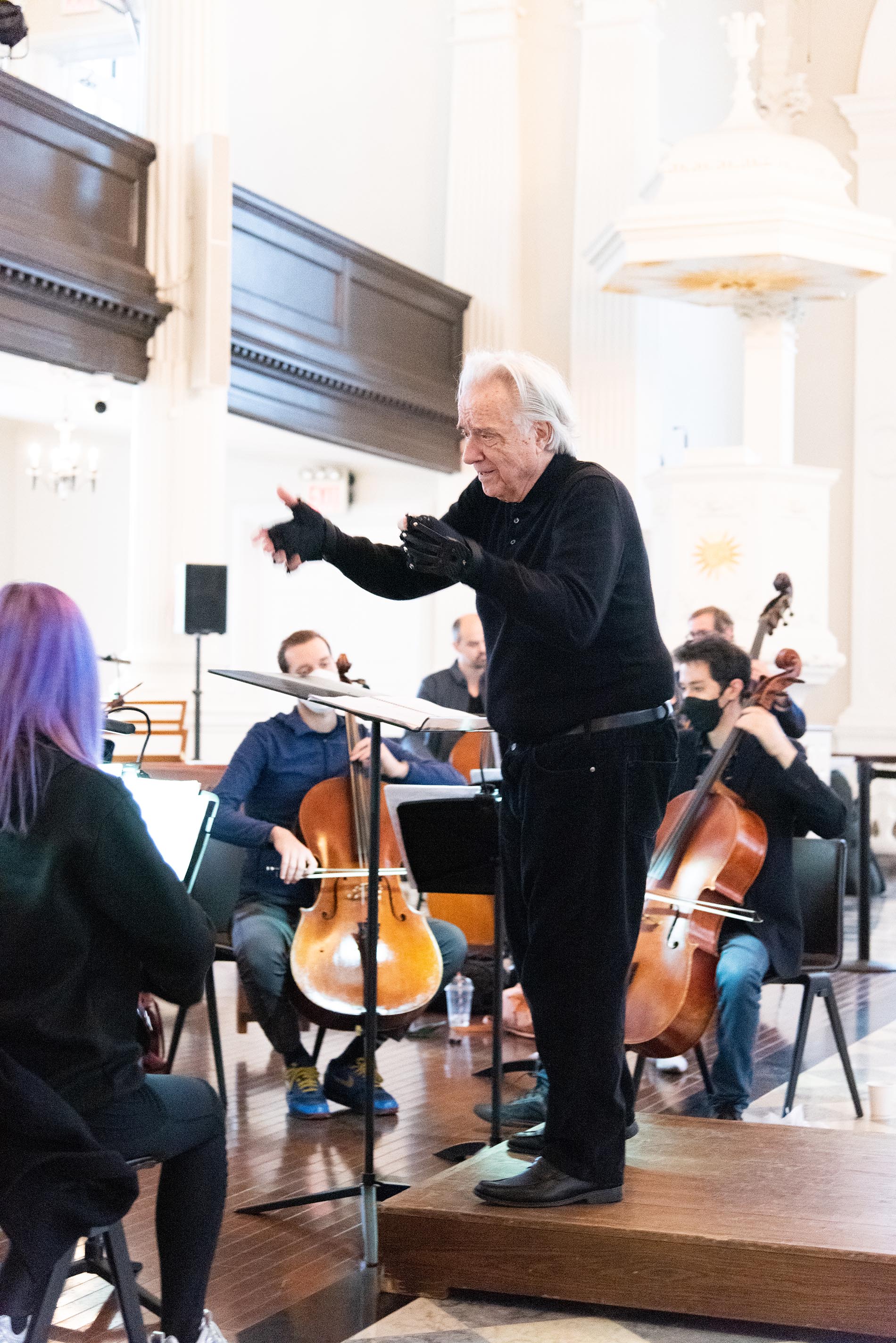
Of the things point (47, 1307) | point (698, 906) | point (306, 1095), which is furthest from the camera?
point (306, 1095)

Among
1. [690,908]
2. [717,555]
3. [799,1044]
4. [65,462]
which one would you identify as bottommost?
[799,1044]

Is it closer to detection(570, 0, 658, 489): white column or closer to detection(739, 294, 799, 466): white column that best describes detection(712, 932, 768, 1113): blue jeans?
detection(739, 294, 799, 466): white column

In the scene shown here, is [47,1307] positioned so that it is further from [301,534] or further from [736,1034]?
[736,1034]

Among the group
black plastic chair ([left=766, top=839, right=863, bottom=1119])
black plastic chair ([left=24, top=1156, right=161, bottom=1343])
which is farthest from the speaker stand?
black plastic chair ([left=24, top=1156, right=161, bottom=1343])

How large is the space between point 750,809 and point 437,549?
1.84 meters

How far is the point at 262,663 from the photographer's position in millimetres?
11836

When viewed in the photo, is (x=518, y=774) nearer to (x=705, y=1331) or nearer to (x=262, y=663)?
(x=705, y=1331)

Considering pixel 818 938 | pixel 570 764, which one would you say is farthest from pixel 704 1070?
pixel 570 764

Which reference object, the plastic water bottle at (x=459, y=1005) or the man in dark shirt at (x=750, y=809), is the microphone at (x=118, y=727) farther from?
the plastic water bottle at (x=459, y=1005)

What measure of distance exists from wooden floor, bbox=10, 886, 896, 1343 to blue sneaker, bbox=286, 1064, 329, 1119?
0.04 metres

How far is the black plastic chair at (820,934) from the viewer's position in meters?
3.88

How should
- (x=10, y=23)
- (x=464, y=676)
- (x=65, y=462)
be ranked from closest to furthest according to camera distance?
(x=464, y=676), (x=10, y=23), (x=65, y=462)

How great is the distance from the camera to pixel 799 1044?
3861mm

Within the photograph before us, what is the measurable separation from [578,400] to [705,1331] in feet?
26.1
